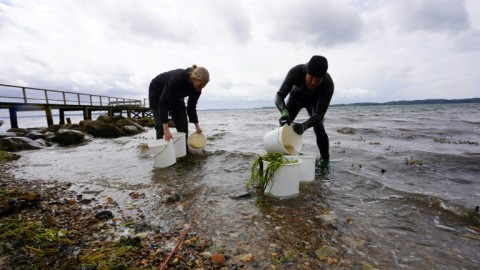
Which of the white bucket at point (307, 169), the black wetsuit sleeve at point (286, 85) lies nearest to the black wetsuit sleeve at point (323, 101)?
the black wetsuit sleeve at point (286, 85)

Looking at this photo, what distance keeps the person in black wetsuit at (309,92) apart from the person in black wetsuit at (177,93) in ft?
5.19

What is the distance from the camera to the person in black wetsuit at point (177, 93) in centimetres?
525

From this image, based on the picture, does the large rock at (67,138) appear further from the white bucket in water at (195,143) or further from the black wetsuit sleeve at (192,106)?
the black wetsuit sleeve at (192,106)

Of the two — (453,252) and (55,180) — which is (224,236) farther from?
(55,180)

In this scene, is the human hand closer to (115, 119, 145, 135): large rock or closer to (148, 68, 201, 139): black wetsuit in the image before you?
(148, 68, 201, 139): black wetsuit

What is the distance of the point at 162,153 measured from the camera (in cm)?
586

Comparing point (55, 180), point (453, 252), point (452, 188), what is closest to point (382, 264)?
point (453, 252)

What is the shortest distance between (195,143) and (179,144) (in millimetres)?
859

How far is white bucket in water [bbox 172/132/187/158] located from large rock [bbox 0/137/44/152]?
22.9ft

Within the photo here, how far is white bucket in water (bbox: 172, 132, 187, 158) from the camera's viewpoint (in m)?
6.53

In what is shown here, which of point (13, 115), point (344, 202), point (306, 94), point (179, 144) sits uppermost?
point (306, 94)

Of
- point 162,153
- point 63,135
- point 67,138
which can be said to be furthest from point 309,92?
point 63,135

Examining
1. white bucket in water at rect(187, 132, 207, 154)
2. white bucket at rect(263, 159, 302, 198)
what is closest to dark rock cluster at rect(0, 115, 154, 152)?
white bucket in water at rect(187, 132, 207, 154)

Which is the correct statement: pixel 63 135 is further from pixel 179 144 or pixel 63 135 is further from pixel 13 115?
pixel 13 115
